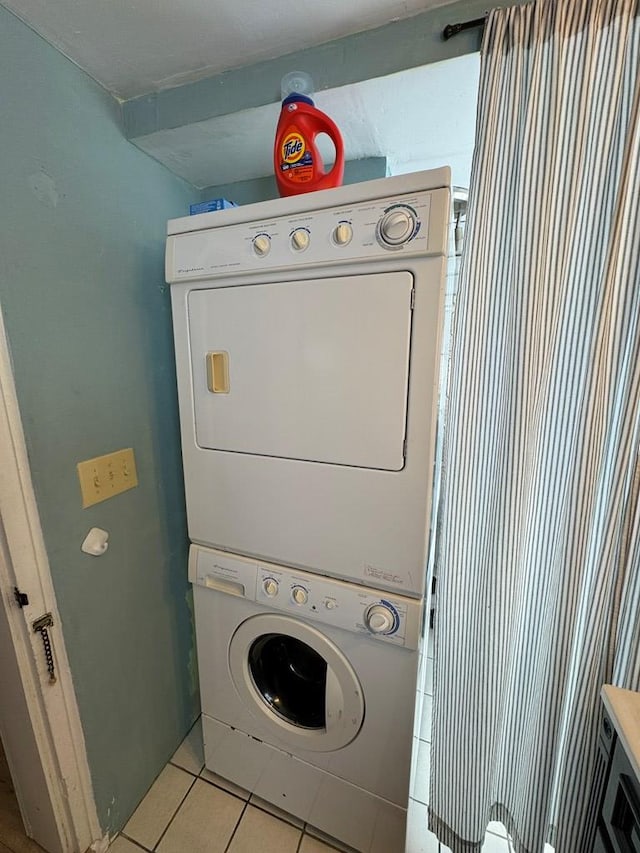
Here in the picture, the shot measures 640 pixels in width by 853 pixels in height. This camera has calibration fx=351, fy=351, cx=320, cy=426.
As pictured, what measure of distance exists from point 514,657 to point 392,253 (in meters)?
1.12

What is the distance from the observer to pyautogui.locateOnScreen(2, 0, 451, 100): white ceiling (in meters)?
0.79

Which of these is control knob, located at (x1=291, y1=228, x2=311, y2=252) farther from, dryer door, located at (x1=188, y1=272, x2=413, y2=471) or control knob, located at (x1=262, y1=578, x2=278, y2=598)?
control knob, located at (x1=262, y1=578, x2=278, y2=598)

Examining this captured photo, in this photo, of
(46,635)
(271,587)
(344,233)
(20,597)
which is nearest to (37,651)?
(46,635)

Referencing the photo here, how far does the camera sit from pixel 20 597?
2.89ft

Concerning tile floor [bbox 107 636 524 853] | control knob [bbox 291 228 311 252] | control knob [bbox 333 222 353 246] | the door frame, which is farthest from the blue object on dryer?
tile floor [bbox 107 636 524 853]

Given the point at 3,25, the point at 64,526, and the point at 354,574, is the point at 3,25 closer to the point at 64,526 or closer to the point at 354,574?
the point at 64,526

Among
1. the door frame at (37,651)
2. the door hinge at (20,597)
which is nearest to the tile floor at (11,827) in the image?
the door frame at (37,651)

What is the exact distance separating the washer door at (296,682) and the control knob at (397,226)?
105cm

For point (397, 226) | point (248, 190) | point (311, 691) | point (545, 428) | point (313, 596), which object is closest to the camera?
point (397, 226)

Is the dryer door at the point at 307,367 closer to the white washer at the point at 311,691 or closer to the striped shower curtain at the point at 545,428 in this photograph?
the striped shower curtain at the point at 545,428

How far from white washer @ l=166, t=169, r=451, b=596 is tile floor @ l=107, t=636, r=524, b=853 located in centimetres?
102

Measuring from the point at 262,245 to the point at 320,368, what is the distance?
13.4 inches

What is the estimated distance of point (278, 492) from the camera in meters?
1.00

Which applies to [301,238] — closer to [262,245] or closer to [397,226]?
[262,245]
